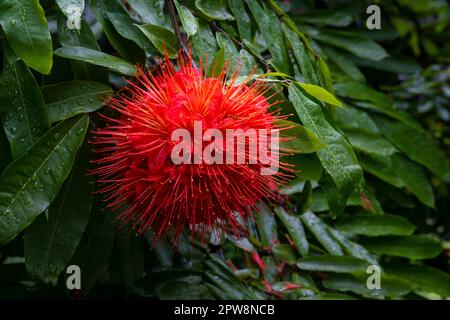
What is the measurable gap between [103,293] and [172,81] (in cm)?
72

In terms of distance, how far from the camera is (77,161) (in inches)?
48.6

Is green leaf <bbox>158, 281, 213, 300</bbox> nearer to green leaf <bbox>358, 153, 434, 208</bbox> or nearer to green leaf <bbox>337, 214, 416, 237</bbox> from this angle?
green leaf <bbox>337, 214, 416, 237</bbox>

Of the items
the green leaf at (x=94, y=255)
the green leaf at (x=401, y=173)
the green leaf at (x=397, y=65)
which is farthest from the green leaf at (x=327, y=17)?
the green leaf at (x=94, y=255)

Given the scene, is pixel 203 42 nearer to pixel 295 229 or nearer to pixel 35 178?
pixel 35 178

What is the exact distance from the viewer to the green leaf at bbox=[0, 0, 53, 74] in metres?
1.05

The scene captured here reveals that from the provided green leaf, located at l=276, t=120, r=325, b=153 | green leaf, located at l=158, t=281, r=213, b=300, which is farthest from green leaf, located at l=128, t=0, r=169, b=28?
green leaf, located at l=158, t=281, r=213, b=300

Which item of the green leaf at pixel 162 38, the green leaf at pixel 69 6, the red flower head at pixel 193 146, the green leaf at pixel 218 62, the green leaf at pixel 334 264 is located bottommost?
the green leaf at pixel 334 264

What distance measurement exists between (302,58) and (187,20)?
0.31m

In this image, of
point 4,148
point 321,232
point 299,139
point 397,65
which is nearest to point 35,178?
point 4,148

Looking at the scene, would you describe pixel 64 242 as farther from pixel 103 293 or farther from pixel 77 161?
pixel 103 293

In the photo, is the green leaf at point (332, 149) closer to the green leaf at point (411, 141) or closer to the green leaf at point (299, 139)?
the green leaf at point (299, 139)

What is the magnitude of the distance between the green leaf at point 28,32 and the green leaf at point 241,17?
1.54 ft

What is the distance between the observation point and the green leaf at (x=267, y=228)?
64.8 inches
